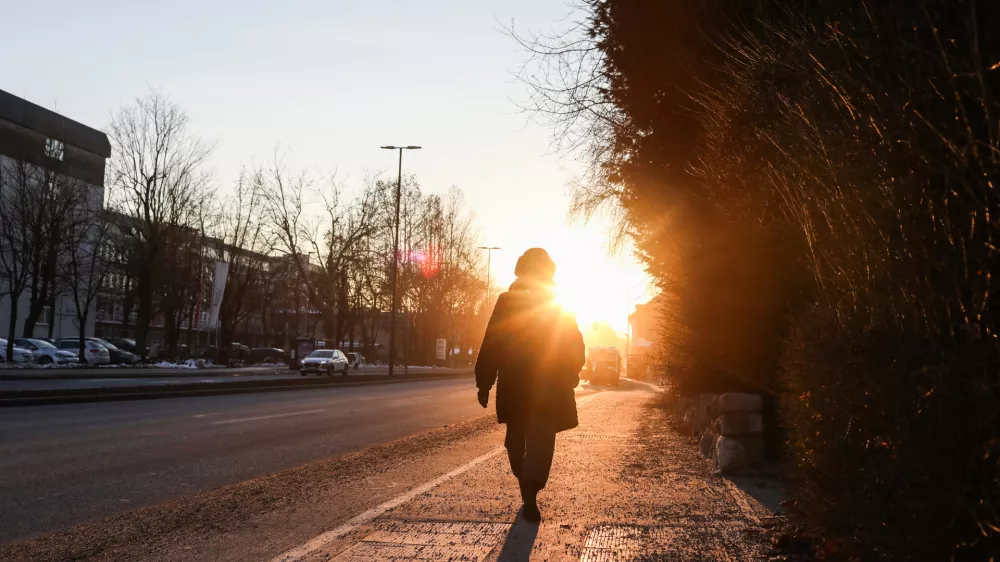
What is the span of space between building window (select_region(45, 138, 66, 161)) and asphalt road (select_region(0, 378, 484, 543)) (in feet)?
107

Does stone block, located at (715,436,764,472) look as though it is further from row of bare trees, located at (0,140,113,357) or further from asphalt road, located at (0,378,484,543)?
row of bare trees, located at (0,140,113,357)

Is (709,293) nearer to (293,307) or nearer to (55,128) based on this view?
(55,128)

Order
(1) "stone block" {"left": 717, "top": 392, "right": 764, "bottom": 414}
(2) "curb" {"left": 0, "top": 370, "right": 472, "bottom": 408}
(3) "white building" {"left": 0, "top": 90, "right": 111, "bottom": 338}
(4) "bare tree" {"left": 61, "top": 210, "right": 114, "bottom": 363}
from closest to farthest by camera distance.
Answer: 1. (1) "stone block" {"left": 717, "top": 392, "right": 764, "bottom": 414}
2. (2) "curb" {"left": 0, "top": 370, "right": 472, "bottom": 408}
3. (3) "white building" {"left": 0, "top": 90, "right": 111, "bottom": 338}
4. (4) "bare tree" {"left": 61, "top": 210, "right": 114, "bottom": 363}

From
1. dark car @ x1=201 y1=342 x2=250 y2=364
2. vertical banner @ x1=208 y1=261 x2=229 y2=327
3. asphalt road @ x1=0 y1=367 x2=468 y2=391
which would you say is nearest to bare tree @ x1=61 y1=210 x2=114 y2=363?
vertical banner @ x1=208 y1=261 x2=229 y2=327

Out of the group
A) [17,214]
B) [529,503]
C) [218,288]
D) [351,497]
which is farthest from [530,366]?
[17,214]

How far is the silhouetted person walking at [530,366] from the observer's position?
6219 mm

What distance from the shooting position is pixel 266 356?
8425 cm

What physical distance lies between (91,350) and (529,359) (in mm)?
51179

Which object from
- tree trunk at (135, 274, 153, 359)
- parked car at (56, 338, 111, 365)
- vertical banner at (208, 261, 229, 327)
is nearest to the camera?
vertical banner at (208, 261, 229, 327)

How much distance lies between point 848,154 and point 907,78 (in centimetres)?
48

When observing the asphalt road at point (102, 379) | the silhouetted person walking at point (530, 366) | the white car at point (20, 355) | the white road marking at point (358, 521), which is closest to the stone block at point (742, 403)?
the white road marking at point (358, 521)

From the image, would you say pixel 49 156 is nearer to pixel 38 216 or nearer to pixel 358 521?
pixel 38 216

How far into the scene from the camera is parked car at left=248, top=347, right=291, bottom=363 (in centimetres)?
7979

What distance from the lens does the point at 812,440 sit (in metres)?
3.87
